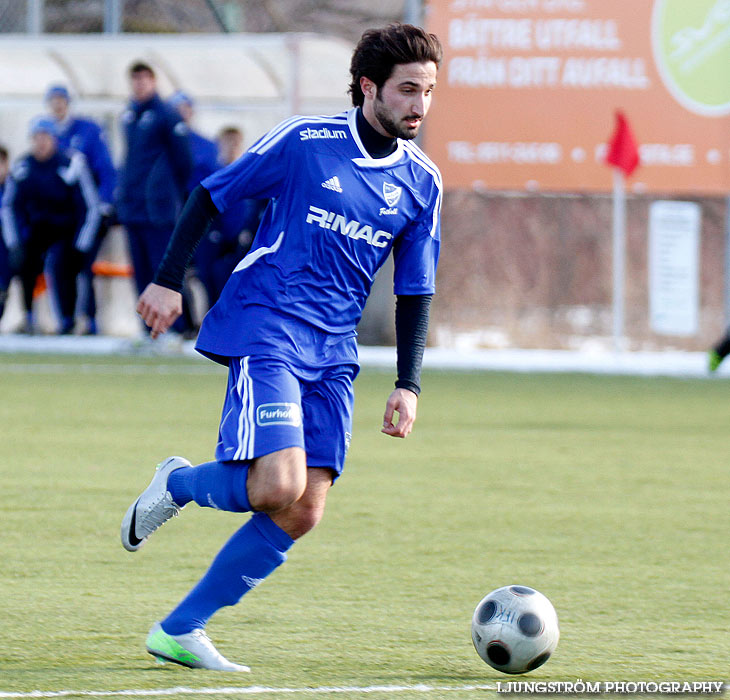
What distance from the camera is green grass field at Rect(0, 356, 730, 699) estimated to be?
15.3 ft

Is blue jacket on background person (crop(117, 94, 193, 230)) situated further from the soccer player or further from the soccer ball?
the soccer ball

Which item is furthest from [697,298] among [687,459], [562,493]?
[562,493]

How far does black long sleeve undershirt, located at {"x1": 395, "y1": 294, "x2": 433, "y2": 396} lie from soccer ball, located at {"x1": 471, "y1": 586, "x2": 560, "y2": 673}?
2.20ft

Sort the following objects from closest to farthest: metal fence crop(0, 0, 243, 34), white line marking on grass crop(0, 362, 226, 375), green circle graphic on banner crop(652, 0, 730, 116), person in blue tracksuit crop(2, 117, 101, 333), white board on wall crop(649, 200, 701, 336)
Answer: white line marking on grass crop(0, 362, 226, 375)
green circle graphic on banner crop(652, 0, 730, 116)
person in blue tracksuit crop(2, 117, 101, 333)
white board on wall crop(649, 200, 701, 336)
metal fence crop(0, 0, 243, 34)

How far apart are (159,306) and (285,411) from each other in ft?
1.45

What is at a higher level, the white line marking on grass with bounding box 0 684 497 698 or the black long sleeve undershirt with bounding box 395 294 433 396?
the black long sleeve undershirt with bounding box 395 294 433 396

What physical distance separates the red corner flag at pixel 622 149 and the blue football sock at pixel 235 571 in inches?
465

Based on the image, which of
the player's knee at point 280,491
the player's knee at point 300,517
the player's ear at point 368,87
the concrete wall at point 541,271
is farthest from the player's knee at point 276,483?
the concrete wall at point 541,271

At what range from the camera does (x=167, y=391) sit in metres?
12.5

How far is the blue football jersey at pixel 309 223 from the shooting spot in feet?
15.3

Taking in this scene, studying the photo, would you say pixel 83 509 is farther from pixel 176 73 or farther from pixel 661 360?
pixel 176 73

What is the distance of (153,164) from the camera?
49.5 ft

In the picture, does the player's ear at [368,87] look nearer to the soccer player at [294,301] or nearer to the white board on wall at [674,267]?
the soccer player at [294,301]

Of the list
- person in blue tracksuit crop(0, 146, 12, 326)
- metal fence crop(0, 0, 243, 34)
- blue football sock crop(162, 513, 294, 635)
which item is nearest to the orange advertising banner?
person in blue tracksuit crop(0, 146, 12, 326)
